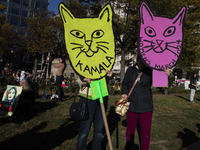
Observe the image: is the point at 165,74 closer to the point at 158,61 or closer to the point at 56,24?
the point at 158,61

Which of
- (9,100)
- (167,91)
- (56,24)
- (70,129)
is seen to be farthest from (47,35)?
(70,129)

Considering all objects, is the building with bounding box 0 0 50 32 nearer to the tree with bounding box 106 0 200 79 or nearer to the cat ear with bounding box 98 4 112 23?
the tree with bounding box 106 0 200 79

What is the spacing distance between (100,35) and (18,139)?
8.57 feet

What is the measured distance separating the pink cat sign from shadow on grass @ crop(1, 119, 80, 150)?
87.6 inches

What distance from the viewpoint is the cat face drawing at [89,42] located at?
2.05 meters

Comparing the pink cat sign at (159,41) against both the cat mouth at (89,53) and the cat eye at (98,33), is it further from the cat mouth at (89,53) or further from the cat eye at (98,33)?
the cat mouth at (89,53)

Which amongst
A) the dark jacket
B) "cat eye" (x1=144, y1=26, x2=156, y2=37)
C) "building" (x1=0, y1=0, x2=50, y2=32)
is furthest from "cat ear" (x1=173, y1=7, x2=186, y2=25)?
"building" (x1=0, y1=0, x2=50, y2=32)

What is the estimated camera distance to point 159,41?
85.4 inches

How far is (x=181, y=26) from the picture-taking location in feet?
7.24

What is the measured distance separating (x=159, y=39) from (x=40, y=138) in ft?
9.35

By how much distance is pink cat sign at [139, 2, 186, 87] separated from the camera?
2.13 m

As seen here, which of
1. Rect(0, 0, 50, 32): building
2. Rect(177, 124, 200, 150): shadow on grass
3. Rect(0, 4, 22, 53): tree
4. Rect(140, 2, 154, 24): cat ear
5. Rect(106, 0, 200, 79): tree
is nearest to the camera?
Rect(140, 2, 154, 24): cat ear

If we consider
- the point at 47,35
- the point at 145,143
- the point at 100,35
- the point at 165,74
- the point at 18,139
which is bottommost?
the point at 18,139

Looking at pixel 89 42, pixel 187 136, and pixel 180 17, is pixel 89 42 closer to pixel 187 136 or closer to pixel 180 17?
pixel 180 17
